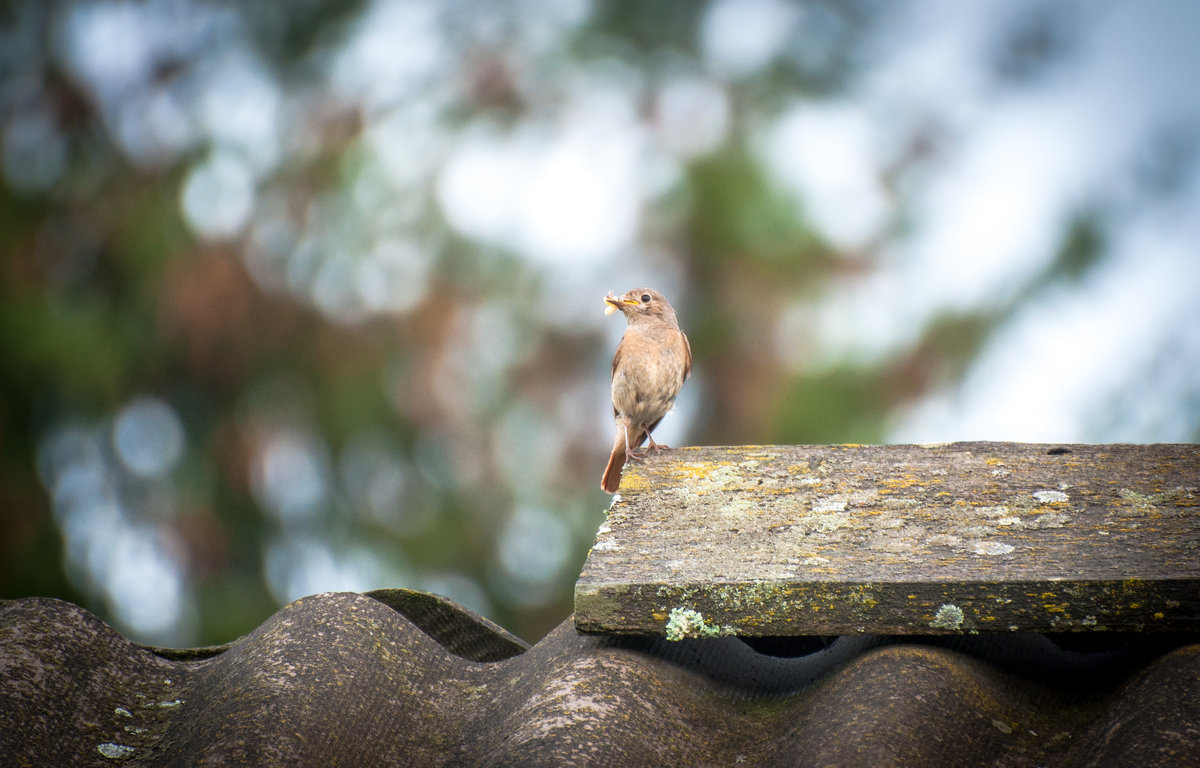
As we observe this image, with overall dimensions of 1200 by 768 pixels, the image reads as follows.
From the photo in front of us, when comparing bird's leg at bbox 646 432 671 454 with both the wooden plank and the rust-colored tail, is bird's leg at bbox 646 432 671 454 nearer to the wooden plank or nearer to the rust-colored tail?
the rust-colored tail

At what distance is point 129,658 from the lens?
235cm

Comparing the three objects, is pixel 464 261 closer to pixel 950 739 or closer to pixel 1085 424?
pixel 1085 424

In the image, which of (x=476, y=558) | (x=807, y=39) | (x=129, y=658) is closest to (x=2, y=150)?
(x=476, y=558)

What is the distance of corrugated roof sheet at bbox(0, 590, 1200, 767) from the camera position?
1812 millimetres

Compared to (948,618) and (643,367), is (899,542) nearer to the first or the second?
(948,618)

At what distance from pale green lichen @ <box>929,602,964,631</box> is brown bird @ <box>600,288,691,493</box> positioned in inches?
89.2

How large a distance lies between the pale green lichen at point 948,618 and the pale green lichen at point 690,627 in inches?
14.3

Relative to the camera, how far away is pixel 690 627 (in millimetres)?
2043

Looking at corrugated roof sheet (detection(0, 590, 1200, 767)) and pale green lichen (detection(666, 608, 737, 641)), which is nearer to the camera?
corrugated roof sheet (detection(0, 590, 1200, 767))

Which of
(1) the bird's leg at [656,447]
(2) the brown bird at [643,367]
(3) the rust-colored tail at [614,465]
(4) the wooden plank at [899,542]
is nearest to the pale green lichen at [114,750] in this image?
(4) the wooden plank at [899,542]

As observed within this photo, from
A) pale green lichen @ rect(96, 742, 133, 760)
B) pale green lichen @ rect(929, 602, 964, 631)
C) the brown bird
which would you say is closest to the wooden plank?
pale green lichen @ rect(929, 602, 964, 631)

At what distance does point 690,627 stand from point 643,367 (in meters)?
2.38

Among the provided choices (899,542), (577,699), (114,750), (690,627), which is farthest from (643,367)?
(114,750)

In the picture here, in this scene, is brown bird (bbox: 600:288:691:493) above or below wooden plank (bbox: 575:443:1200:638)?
above
